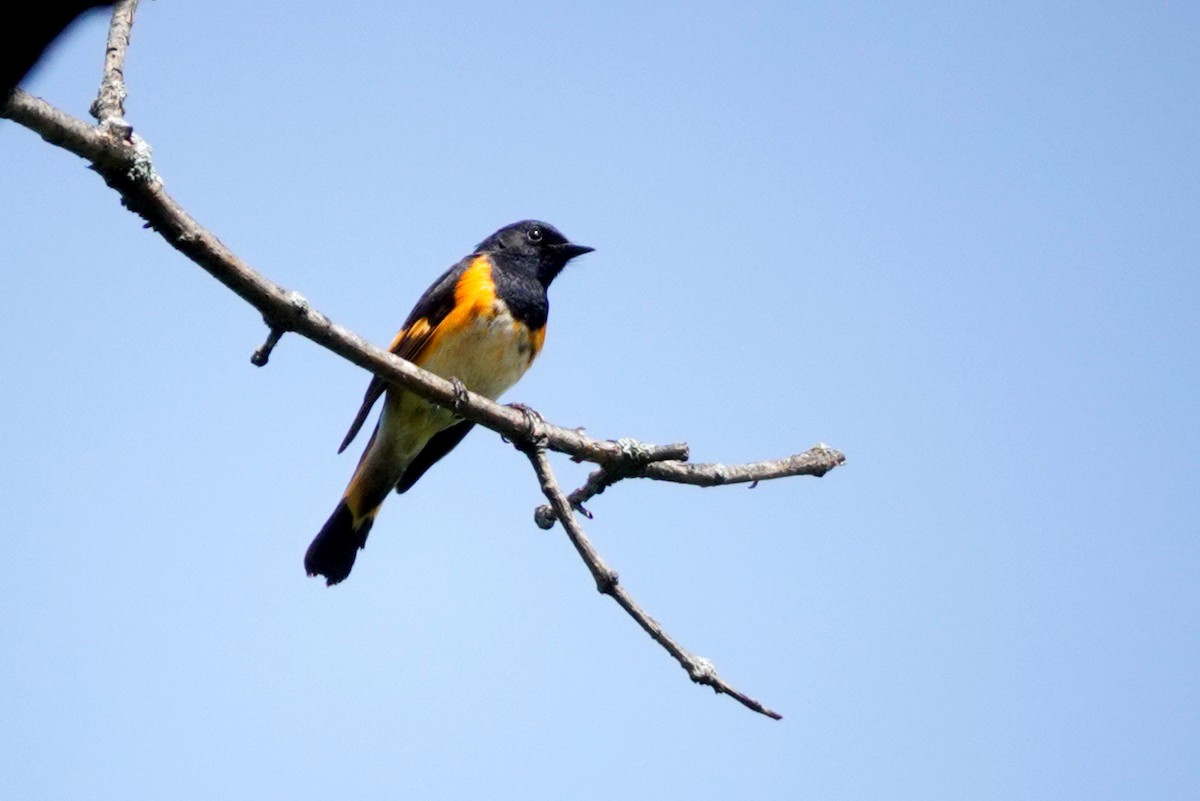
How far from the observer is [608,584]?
2.95m

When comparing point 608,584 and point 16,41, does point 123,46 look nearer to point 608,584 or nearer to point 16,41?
point 608,584

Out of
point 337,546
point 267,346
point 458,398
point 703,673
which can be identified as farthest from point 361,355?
point 337,546

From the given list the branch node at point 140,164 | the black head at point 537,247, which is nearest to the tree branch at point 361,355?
the branch node at point 140,164

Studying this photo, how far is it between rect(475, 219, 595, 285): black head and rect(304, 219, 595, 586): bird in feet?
0.72

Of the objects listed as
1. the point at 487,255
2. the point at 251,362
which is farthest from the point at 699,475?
the point at 487,255

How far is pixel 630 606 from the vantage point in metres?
2.92

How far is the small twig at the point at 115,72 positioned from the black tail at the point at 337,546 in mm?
2975

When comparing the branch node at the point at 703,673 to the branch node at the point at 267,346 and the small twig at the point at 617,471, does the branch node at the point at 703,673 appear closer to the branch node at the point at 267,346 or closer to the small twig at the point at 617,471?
the small twig at the point at 617,471

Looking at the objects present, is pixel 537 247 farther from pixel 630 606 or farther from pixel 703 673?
pixel 703 673

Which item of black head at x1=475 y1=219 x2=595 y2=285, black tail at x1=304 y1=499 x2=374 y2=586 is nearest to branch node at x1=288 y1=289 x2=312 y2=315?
black tail at x1=304 y1=499 x2=374 y2=586

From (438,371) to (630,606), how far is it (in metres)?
2.90

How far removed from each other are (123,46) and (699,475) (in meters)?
2.04

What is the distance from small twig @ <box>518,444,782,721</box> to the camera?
110 inches

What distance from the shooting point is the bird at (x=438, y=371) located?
18.1 feet
